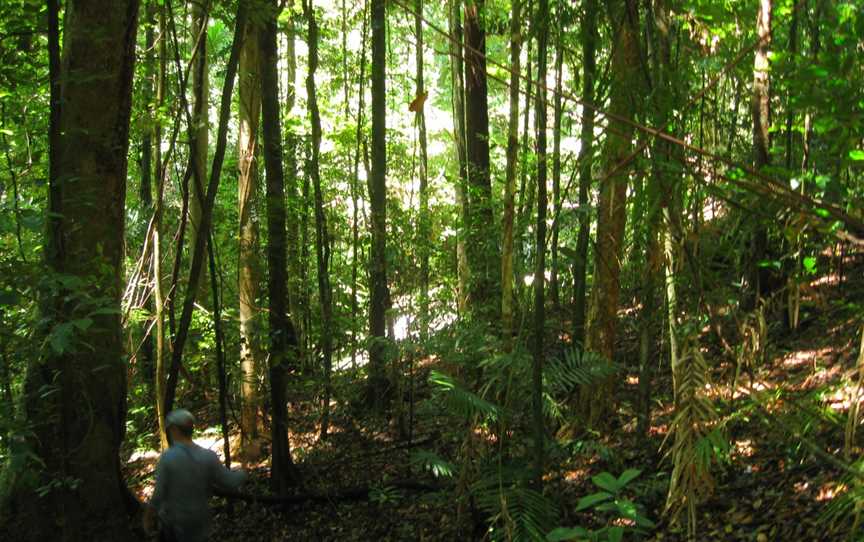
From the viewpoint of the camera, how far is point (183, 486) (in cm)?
461

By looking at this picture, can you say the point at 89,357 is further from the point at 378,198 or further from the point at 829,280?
the point at 829,280

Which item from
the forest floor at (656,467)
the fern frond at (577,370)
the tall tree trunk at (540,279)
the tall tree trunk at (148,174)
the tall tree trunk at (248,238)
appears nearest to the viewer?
the tall tree trunk at (540,279)

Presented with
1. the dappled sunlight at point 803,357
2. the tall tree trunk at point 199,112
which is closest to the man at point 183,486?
the tall tree trunk at point 199,112

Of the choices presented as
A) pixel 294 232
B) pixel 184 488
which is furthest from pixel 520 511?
pixel 294 232

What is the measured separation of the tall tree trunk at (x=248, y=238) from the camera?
806 cm

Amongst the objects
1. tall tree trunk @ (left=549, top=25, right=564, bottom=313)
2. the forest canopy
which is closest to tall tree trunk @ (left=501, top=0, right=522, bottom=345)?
the forest canopy

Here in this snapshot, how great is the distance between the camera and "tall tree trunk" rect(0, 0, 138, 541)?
4609 mm

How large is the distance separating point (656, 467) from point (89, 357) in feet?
15.1

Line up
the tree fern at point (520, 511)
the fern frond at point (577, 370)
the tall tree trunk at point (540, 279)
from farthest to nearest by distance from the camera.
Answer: the fern frond at point (577, 370) → the tree fern at point (520, 511) → the tall tree trunk at point (540, 279)

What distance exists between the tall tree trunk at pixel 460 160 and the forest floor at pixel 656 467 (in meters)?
1.96

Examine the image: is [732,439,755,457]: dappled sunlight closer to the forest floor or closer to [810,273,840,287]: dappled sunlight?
the forest floor

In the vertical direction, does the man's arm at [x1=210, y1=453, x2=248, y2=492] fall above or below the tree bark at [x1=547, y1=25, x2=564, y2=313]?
below

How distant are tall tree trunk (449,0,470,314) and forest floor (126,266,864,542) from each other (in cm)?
196

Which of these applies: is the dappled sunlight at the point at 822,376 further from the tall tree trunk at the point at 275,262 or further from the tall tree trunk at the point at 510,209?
the tall tree trunk at the point at 275,262
